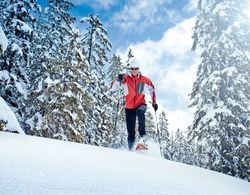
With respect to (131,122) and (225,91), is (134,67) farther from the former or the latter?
(225,91)

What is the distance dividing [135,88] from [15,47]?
1044 cm

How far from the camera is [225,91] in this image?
60.2 feet

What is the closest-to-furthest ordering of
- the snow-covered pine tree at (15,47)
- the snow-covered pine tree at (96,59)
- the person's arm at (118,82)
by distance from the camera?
the person's arm at (118,82)
the snow-covered pine tree at (15,47)
the snow-covered pine tree at (96,59)

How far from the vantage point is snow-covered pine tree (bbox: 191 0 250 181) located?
17.5 metres

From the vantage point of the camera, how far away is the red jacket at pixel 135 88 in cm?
874

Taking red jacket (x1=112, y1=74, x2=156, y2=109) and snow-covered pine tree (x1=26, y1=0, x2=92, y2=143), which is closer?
red jacket (x1=112, y1=74, x2=156, y2=109)

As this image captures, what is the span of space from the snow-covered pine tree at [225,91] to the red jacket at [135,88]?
939cm

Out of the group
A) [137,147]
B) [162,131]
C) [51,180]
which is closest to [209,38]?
[137,147]

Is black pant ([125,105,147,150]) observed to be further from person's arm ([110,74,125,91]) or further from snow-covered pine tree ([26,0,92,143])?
snow-covered pine tree ([26,0,92,143])

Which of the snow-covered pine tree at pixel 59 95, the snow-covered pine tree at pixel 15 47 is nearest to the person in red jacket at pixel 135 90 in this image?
the snow-covered pine tree at pixel 15 47

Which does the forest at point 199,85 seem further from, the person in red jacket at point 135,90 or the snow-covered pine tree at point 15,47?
the person in red jacket at point 135,90

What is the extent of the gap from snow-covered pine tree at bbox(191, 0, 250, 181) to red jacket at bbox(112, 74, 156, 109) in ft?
30.8

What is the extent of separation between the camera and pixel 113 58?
153 feet

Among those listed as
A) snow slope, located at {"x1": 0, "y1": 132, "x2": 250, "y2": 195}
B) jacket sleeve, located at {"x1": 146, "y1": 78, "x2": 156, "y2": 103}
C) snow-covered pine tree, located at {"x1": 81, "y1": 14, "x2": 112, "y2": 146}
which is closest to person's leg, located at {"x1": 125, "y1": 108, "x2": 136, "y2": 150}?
jacket sleeve, located at {"x1": 146, "y1": 78, "x2": 156, "y2": 103}
